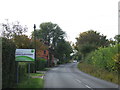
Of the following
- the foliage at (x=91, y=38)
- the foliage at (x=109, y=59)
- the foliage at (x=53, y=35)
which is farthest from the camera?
the foliage at (x=53, y=35)

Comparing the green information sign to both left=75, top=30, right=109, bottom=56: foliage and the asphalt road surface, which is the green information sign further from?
left=75, top=30, right=109, bottom=56: foliage

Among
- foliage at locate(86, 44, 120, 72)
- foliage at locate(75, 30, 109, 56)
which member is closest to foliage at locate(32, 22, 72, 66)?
foliage at locate(75, 30, 109, 56)

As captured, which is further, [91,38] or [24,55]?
[91,38]

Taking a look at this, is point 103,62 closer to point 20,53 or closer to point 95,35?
point 20,53

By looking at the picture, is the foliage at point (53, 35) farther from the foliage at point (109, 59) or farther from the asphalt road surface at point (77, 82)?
the asphalt road surface at point (77, 82)

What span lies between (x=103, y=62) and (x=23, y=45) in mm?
20417

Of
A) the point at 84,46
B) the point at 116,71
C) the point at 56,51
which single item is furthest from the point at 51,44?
the point at 116,71

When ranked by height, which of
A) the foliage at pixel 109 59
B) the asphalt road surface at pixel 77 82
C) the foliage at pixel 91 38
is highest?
the foliage at pixel 91 38

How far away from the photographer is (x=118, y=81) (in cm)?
2572

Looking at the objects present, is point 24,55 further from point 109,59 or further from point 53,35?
point 53,35

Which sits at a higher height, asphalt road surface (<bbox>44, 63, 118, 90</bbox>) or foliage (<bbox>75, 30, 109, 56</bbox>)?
foliage (<bbox>75, 30, 109, 56</bbox>)

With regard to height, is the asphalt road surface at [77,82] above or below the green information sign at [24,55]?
below

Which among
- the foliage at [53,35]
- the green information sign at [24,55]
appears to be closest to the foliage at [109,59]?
the green information sign at [24,55]

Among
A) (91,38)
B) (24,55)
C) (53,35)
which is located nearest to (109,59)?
(24,55)
